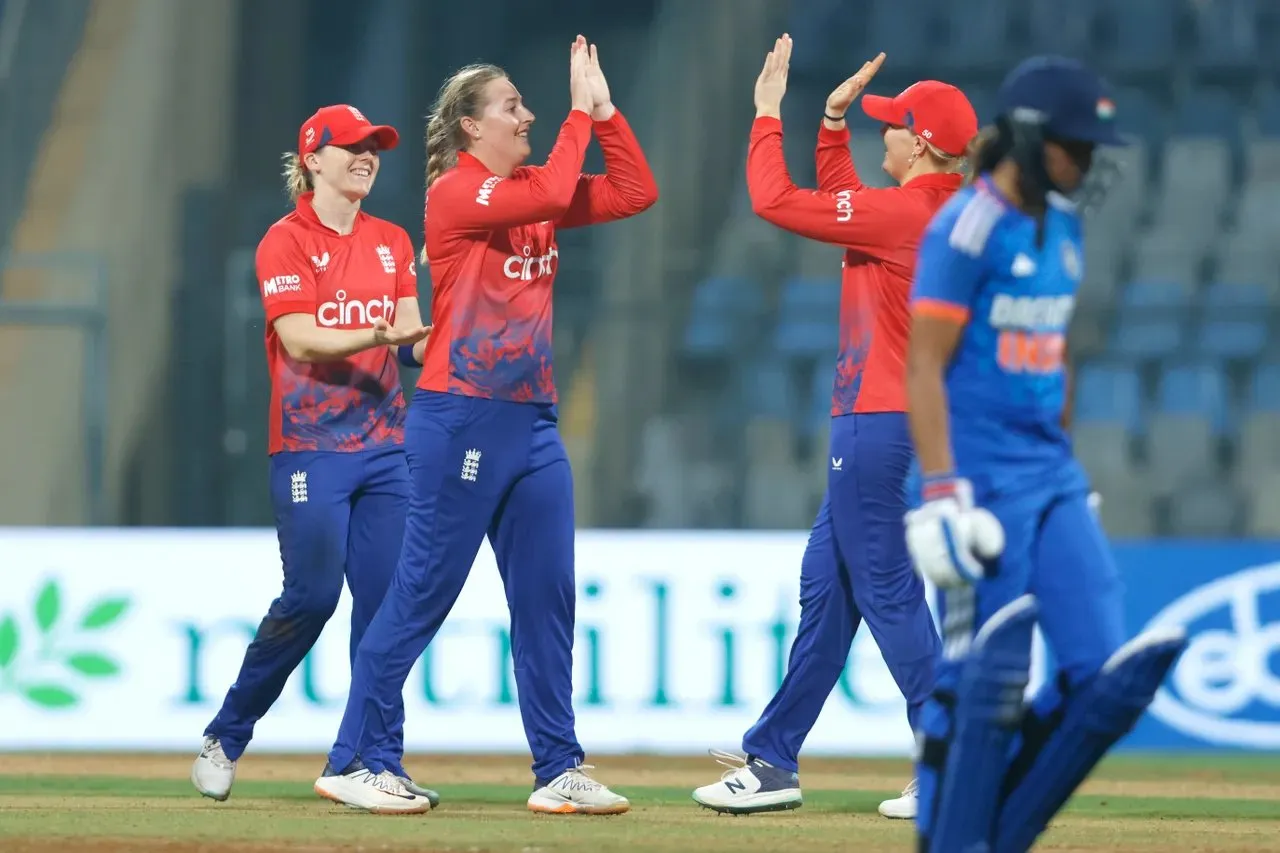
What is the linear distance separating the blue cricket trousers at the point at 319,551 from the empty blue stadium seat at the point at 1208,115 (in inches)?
343

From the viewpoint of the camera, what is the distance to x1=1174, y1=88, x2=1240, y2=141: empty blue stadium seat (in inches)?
528

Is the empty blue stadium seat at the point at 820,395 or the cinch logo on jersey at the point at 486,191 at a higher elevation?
the cinch logo on jersey at the point at 486,191

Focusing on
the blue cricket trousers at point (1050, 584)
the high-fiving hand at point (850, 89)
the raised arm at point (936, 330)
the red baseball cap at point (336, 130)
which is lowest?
the blue cricket trousers at point (1050, 584)

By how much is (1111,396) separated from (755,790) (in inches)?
272

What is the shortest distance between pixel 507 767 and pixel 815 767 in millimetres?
1312

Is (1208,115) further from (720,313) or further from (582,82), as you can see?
(582,82)

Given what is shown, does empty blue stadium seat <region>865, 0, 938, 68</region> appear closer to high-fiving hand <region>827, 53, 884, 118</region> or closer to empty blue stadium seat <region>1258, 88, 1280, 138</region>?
empty blue stadium seat <region>1258, 88, 1280, 138</region>

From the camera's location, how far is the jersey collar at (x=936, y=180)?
5750 mm

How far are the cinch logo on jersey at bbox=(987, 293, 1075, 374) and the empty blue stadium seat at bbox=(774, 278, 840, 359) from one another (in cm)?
827

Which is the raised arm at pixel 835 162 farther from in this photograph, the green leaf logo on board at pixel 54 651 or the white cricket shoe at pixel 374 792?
the green leaf logo on board at pixel 54 651

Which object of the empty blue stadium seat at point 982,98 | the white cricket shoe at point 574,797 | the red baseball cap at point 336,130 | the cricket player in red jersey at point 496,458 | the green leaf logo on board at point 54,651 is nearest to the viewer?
the cricket player in red jersey at point 496,458

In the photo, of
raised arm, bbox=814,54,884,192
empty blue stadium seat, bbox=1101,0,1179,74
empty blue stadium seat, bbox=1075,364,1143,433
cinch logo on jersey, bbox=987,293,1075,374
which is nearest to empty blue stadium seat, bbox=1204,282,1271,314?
empty blue stadium seat, bbox=1075,364,1143,433

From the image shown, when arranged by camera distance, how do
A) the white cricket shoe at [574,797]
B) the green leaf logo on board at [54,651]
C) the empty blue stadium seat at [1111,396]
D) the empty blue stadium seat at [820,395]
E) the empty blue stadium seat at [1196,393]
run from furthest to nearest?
the empty blue stadium seat at [820,395] → the empty blue stadium seat at [1111,396] → the empty blue stadium seat at [1196,393] → the green leaf logo on board at [54,651] → the white cricket shoe at [574,797]

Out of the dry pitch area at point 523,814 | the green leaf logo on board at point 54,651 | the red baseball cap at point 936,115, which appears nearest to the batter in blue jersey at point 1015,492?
the dry pitch area at point 523,814
